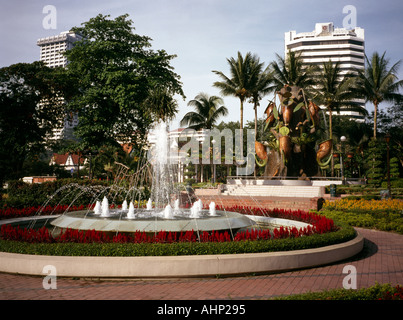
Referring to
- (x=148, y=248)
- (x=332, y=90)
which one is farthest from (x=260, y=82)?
(x=148, y=248)

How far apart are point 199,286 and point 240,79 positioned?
36088mm

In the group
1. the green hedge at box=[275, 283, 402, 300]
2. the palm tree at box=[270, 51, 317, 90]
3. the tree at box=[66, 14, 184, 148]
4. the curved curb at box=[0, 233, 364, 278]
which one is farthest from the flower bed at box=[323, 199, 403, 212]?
the palm tree at box=[270, 51, 317, 90]

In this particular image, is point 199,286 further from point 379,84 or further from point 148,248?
point 379,84

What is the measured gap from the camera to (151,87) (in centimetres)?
2630

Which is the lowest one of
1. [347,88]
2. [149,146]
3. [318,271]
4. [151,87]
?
[318,271]

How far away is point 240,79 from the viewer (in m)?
40.1

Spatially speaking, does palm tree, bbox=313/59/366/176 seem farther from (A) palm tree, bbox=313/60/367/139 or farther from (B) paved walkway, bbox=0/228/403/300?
(B) paved walkway, bbox=0/228/403/300

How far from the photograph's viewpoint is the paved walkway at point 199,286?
5.66 m

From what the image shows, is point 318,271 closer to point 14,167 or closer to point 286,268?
point 286,268

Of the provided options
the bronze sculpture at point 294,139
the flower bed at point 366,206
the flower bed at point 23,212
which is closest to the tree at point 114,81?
the bronze sculpture at point 294,139

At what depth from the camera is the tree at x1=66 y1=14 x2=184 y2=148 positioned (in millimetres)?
25156

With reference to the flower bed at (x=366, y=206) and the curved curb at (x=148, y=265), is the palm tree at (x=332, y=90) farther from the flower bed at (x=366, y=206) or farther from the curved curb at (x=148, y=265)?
the curved curb at (x=148, y=265)
